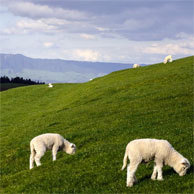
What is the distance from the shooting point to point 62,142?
19.5 m

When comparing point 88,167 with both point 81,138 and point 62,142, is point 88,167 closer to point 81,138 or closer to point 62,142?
point 62,142

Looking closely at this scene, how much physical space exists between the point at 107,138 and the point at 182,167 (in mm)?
11916

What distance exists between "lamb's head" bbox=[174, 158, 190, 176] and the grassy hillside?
0.27 metres

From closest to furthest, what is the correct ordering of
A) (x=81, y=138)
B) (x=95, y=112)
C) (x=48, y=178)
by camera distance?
(x=48, y=178)
(x=81, y=138)
(x=95, y=112)

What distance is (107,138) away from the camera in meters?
25.0

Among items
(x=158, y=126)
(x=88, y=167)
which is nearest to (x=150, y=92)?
(x=158, y=126)

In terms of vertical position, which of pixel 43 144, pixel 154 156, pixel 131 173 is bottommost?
pixel 131 173

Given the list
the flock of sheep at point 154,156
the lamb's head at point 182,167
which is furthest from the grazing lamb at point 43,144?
the lamb's head at point 182,167

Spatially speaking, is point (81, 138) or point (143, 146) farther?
point (81, 138)

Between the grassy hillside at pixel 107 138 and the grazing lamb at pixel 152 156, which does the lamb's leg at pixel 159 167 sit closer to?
the grazing lamb at pixel 152 156

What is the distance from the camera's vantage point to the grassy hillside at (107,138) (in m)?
14.5

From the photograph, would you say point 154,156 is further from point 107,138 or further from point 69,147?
point 107,138

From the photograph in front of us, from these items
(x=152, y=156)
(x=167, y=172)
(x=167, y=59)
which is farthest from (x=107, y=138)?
(x=167, y=59)

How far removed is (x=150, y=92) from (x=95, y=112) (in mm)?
10032
